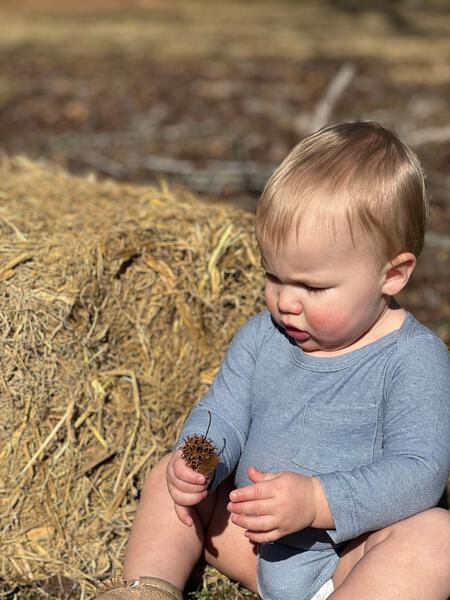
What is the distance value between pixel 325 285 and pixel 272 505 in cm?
59

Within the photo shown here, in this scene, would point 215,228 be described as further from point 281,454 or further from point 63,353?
point 281,454

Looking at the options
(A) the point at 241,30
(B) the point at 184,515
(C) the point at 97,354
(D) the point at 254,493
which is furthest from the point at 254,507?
(A) the point at 241,30

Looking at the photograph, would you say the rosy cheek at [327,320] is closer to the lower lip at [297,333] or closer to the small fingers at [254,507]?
the lower lip at [297,333]

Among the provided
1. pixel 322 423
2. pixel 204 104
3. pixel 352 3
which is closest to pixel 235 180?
pixel 204 104

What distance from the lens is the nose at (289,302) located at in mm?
2543

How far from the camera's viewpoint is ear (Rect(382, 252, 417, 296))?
2.55 m

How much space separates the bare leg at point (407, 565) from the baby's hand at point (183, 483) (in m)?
0.43

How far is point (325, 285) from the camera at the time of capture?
8.21 ft

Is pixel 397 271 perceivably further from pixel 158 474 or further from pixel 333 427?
pixel 158 474

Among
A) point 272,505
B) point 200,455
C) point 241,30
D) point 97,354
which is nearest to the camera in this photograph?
point 272,505

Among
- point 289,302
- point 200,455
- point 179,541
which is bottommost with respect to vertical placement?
point 179,541

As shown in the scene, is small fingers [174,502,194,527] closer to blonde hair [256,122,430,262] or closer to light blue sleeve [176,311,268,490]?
light blue sleeve [176,311,268,490]

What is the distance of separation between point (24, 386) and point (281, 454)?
86cm

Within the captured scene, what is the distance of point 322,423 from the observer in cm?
266
